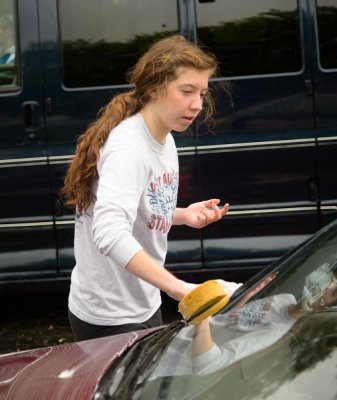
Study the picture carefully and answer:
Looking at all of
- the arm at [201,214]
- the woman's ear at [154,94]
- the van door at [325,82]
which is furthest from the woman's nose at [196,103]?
the van door at [325,82]

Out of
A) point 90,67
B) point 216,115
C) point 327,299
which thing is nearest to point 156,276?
point 327,299

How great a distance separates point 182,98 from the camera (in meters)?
3.08

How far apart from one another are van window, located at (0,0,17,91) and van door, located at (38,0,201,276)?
19 centimetres

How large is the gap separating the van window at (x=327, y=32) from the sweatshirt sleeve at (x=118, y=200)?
10.5 feet

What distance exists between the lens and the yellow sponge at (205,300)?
250 cm

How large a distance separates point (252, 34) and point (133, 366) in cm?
369

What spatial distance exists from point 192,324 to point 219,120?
3384mm

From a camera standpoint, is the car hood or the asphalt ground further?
the asphalt ground

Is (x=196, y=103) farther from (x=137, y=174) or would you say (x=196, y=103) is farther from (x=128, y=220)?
(x=128, y=220)

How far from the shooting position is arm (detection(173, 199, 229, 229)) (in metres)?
3.30

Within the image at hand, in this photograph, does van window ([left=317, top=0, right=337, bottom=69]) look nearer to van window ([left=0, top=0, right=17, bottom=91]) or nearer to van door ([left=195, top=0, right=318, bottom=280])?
van door ([left=195, top=0, right=318, bottom=280])

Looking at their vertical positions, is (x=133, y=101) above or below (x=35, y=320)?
above

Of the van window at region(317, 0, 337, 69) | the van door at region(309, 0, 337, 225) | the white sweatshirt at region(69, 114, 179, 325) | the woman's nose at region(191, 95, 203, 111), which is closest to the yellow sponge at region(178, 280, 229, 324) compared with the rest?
the white sweatshirt at region(69, 114, 179, 325)

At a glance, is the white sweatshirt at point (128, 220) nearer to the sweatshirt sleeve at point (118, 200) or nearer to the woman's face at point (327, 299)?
the sweatshirt sleeve at point (118, 200)
